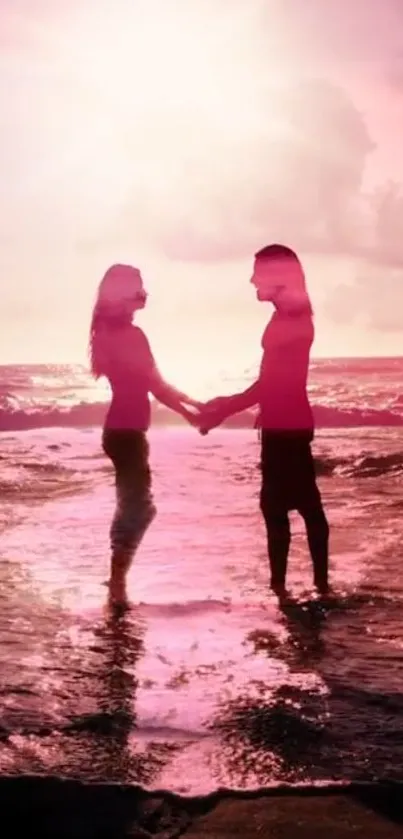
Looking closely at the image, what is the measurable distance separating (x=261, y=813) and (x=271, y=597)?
271 centimetres

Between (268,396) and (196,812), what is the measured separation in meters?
2.86

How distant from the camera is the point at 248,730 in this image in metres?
3.16

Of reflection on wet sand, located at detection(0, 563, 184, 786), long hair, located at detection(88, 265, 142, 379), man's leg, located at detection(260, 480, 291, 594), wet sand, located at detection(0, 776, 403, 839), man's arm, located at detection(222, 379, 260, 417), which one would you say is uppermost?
long hair, located at detection(88, 265, 142, 379)

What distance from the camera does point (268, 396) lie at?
514 cm

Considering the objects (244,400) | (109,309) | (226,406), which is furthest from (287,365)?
(109,309)

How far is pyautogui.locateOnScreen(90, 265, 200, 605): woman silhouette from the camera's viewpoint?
A: 5039 millimetres

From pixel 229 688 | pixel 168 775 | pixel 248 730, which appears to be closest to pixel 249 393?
pixel 229 688

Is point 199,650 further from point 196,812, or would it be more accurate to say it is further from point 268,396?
point 196,812

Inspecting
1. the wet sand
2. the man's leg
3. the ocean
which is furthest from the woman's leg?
the wet sand

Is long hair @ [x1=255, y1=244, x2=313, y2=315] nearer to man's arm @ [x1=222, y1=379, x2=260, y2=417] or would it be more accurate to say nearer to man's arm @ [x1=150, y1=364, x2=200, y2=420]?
man's arm @ [x1=222, y1=379, x2=260, y2=417]

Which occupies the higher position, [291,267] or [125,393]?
[291,267]

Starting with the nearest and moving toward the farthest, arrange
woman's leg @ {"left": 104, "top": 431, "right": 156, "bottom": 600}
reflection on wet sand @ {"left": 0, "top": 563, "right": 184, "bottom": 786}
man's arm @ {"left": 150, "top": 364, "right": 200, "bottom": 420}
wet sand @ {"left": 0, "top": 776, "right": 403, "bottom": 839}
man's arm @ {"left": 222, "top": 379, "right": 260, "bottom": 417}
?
wet sand @ {"left": 0, "top": 776, "right": 403, "bottom": 839} → reflection on wet sand @ {"left": 0, "top": 563, "right": 184, "bottom": 786} → woman's leg @ {"left": 104, "top": 431, "right": 156, "bottom": 600} → man's arm @ {"left": 150, "top": 364, "right": 200, "bottom": 420} → man's arm @ {"left": 222, "top": 379, "right": 260, "bottom": 417}

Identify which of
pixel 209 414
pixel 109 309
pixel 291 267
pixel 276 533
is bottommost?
pixel 276 533

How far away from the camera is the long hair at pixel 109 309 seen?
16.5 ft
